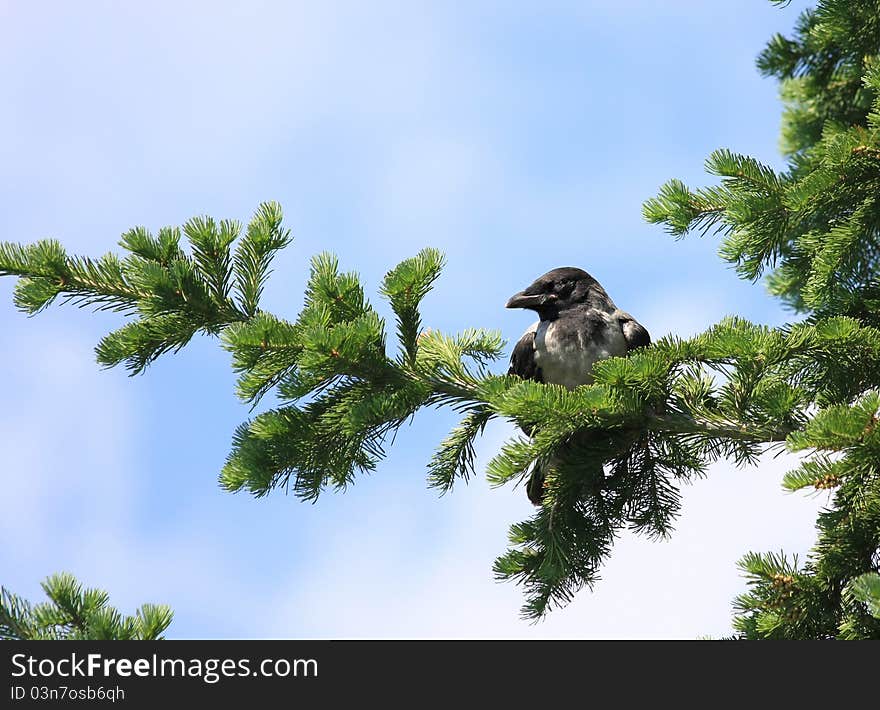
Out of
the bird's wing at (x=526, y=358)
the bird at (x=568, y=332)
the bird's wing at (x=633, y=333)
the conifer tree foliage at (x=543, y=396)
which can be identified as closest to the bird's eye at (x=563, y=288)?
the bird at (x=568, y=332)

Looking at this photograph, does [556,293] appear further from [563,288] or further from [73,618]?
[73,618]

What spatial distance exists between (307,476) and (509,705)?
1134mm

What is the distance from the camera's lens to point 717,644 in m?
3.00

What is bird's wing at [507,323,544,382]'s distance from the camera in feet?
15.4

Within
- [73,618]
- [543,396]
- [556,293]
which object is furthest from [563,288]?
[73,618]

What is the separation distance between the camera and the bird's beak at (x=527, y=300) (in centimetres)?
488

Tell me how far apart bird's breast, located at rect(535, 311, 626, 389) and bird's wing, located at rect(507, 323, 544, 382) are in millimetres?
56

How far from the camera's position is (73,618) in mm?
2588

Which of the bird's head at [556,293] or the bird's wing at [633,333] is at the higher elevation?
the bird's head at [556,293]

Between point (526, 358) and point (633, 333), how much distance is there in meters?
0.52

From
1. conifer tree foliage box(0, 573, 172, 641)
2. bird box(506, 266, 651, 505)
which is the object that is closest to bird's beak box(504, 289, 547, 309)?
bird box(506, 266, 651, 505)

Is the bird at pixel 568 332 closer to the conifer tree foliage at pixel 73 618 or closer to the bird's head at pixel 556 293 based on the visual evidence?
the bird's head at pixel 556 293

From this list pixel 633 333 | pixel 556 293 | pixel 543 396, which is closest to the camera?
pixel 543 396

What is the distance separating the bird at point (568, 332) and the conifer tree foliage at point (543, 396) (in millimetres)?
427
